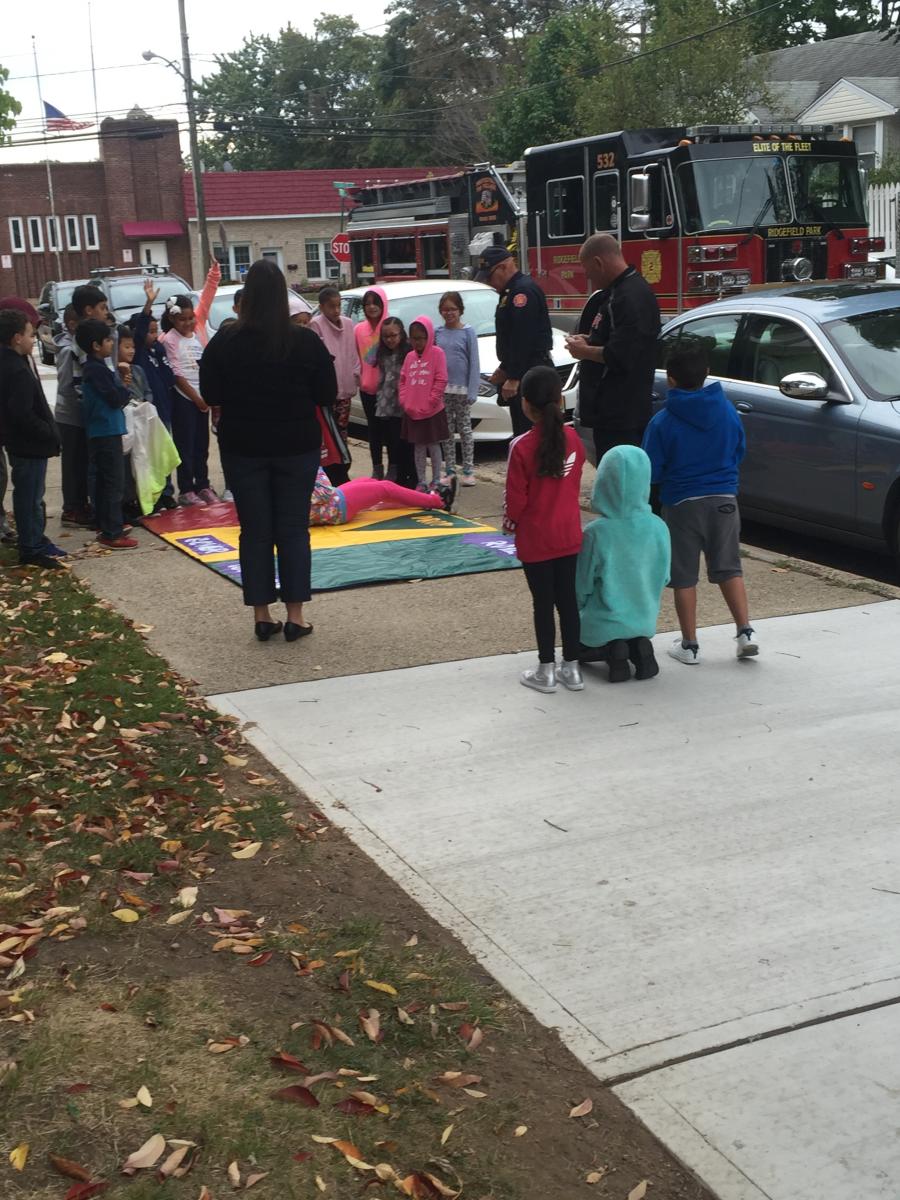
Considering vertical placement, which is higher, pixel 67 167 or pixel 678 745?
pixel 67 167

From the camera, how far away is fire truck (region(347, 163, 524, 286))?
21844 mm

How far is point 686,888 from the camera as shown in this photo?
4.41 m

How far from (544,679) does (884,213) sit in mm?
25819

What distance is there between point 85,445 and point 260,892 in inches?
284

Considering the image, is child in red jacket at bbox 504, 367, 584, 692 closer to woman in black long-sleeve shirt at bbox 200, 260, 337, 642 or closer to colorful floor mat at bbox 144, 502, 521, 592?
woman in black long-sleeve shirt at bbox 200, 260, 337, 642

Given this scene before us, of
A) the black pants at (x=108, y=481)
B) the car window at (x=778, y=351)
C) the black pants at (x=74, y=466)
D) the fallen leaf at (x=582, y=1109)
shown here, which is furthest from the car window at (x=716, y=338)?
the fallen leaf at (x=582, y=1109)

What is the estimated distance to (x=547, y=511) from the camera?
Result: 20.6 feet

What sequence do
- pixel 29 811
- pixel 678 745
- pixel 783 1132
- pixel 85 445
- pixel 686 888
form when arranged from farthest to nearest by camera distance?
pixel 85 445 < pixel 678 745 < pixel 29 811 < pixel 686 888 < pixel 783 1132

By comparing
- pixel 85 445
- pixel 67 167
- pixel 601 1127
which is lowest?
pixel 601 1127

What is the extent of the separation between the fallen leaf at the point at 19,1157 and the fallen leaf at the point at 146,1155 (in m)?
0.22

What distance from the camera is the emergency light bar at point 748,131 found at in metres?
16.9

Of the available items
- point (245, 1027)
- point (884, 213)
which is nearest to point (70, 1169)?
point (245, 1027)

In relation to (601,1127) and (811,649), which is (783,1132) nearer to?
(601,1127)

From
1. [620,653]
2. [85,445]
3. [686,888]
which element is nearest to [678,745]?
[620,653]
